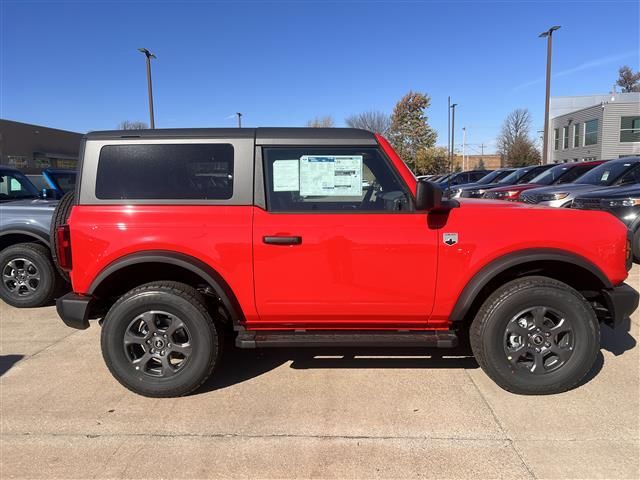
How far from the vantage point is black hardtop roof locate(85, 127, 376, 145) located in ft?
10.7

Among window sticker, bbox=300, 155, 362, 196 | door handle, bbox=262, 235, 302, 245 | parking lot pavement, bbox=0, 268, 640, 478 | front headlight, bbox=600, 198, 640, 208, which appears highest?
window sticker, bbox=300, 155, 362, 196

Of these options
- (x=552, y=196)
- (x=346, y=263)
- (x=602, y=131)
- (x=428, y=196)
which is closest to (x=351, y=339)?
(x=346, y=263)

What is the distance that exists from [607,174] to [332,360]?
7433mm

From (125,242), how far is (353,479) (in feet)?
6.99

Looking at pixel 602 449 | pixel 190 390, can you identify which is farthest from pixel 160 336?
pixel 602 449

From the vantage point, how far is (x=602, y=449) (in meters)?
2.67

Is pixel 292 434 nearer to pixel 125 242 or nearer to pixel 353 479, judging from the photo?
pixel 353 479

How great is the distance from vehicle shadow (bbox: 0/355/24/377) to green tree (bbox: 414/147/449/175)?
40.0 meters

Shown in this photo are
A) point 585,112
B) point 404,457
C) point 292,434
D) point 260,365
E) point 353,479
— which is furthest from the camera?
point 585,112

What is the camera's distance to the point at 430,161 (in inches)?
1654

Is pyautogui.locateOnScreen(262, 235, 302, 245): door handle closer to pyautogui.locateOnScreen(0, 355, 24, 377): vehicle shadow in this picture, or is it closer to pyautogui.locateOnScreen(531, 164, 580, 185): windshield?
pyautogui.locateOnScreen(0, 355, 24, 377): vehicle shadow

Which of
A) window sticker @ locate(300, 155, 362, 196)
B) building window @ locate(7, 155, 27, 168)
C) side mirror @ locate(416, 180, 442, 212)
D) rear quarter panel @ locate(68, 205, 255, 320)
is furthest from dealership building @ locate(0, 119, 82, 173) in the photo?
side mirror @ locate(416, 180, 442, 212)

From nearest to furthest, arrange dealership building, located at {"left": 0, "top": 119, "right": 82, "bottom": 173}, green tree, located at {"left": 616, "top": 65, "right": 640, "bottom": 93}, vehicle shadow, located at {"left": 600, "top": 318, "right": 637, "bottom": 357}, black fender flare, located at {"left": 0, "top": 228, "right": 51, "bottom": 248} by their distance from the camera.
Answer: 1. vehicle shadow, located at {"left": 600, "top": 318, "right": 637, "bottom": 357}
2. black fender flare, located at {"left": 0, "top": 228, "right": 51, "bottom": 248}
3. dealership building, located at {"left": 0, "top": 119, "right": 82, "bottom": 173}
4. green tree, located at {"left": 616, "top": 65, "right": 640, "bottom": 93}

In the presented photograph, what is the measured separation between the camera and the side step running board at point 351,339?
3199 millimetres
